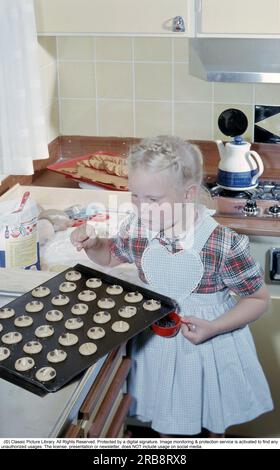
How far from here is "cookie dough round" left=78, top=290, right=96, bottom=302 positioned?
4.71 feet

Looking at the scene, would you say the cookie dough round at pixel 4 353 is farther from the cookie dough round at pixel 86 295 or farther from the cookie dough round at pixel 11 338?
the cookie dough round at pixel 86 295

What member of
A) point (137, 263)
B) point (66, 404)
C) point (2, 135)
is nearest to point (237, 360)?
point (137, 263)

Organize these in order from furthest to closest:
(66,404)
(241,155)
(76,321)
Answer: (241,155), (76,321), (66,404)

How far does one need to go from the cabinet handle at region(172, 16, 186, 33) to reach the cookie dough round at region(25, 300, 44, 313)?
925mm

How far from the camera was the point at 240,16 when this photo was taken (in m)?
1.98

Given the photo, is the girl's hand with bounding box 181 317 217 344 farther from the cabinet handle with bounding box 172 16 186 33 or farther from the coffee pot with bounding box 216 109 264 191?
the cabinet handle with bounding box 172 16 186 33

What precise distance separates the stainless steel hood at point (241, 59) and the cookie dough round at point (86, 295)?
946mm

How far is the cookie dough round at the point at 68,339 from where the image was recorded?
1.29 meters

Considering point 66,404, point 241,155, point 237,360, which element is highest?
point 241,155

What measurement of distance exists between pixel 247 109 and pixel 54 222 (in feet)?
2.43

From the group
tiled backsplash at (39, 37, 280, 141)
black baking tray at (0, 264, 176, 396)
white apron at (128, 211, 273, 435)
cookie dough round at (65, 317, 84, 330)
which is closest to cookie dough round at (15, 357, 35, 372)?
black baking tray at (0, 264, 176, 396)

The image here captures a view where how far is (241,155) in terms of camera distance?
7.23ft

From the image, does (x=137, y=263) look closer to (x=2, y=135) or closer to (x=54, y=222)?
(x=54, y=222)

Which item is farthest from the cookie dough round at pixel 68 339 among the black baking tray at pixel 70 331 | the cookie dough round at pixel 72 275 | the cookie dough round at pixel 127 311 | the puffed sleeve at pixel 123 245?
the puffed sleeve at pixel 123 245
